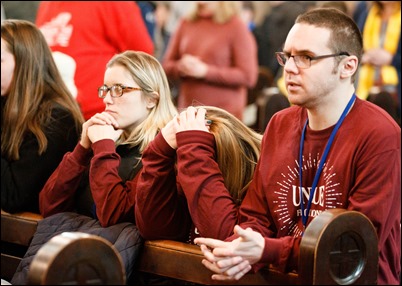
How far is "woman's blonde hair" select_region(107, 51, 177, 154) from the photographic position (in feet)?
10.2

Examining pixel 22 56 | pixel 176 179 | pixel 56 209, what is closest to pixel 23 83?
pixel 22 56

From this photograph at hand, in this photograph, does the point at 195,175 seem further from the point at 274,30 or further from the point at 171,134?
the point at 274,30

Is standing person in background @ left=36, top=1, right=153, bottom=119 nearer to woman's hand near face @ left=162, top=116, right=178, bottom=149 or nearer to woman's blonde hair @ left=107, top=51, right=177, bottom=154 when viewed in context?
woman's blonde hair @ left=107, top=51, right=177, bottom=154

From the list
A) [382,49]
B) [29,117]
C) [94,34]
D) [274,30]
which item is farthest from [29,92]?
[274,30]

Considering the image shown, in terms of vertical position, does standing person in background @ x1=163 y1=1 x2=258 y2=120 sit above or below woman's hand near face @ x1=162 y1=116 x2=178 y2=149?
above

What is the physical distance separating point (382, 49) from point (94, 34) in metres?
1.57

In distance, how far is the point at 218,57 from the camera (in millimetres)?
5035

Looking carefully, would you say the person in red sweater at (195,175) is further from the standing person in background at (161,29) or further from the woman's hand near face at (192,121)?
the standing person in background at (161,29)

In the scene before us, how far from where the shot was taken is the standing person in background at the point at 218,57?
5.00 metres

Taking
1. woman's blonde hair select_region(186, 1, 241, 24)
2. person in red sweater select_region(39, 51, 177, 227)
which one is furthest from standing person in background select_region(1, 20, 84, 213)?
woman's blonde hair select_region(186, 1, 241, 24)

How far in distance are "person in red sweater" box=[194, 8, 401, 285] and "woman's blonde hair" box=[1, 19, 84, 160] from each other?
4.05 feet

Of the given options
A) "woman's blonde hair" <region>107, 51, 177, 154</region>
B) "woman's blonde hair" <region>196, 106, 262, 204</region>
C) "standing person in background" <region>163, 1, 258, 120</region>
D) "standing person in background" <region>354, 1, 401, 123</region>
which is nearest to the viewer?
"woman's blonde hair" <region>196, 106, 262, 204</region>

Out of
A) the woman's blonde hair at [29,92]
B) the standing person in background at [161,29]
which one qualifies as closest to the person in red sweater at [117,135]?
the woman's blonde hair at [29,92]

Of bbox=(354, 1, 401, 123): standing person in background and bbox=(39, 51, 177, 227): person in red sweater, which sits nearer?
bbox=(39, 51, 177, 227): person in red sweater
